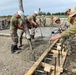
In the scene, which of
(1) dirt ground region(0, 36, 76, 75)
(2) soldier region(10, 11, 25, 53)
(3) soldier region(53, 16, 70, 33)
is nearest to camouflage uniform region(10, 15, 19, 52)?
(2) soldier region(10, 11, 25, 53)

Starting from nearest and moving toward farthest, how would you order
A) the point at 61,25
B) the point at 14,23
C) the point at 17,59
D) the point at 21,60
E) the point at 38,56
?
the point at 21,60 < the point at 17,59 < the point at 38,56 < the point at 14,23 < the point at 61,25

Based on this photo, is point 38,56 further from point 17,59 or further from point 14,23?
point 14,23

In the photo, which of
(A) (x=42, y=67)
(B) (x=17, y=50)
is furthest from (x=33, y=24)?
(A) (x=42, y=67)

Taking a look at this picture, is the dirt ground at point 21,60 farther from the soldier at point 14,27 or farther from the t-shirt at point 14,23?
the t-shirt at point 14,23

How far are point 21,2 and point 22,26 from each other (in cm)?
158

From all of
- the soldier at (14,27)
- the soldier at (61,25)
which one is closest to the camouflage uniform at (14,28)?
the soldier at (14,27)

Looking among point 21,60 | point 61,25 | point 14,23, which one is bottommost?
point 21,60

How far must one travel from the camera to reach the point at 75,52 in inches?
381

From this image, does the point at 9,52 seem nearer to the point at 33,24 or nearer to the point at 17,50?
the point at 17,50

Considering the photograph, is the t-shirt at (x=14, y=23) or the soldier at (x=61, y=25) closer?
the t-shirt at (x=14, y=23)

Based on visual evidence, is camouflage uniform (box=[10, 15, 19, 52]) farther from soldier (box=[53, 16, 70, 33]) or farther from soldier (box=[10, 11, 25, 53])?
soldier (box=[53, 16, 70, 33])

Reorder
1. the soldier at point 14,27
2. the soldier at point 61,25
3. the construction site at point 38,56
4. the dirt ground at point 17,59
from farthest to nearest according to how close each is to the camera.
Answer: the soldier at point 61,25 < the soldier at point 14,27 < the dirt ground at point 17,59 < the construction site at point 38,56

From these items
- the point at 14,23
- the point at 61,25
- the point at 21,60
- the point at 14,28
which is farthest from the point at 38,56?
the point at 61,25

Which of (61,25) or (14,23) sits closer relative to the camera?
(14,23)
